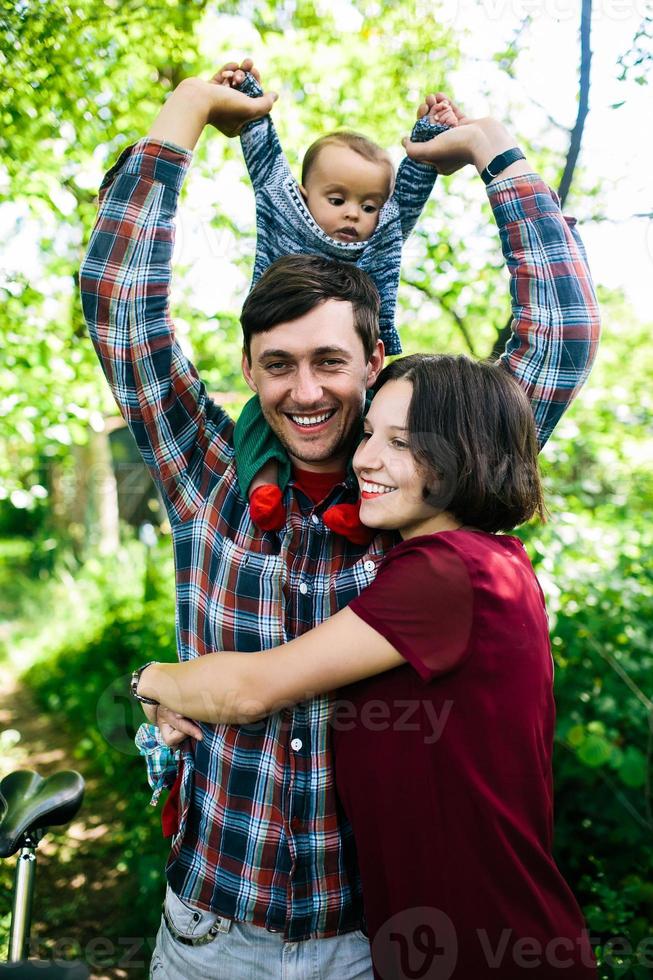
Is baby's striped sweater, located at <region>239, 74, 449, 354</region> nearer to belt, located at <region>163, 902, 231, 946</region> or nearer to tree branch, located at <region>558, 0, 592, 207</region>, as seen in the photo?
tree branch, located at <region>558, 0, 592, 207</region>

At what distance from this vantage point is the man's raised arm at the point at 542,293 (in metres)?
1.73

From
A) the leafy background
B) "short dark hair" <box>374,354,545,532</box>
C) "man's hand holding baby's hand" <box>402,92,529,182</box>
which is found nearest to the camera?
"short dark hair" <box>374,354,545,532</box>

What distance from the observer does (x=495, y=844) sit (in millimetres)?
1337

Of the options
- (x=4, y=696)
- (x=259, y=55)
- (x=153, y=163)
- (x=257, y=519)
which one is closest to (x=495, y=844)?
(x=257, y=519)

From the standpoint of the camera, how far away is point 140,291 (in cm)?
158

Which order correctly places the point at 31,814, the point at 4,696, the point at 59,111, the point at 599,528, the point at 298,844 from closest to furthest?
the point at 298,844
the point at 31,814
the point at 59,111
the point at 599,528
the point at 4,696

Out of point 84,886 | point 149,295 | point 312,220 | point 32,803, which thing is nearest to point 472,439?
point 149,295

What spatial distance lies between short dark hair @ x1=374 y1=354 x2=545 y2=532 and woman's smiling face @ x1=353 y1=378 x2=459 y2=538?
17 mm

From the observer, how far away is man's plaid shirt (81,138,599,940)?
1.54m

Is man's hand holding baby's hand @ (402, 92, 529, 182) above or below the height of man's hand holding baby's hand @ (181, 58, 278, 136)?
below

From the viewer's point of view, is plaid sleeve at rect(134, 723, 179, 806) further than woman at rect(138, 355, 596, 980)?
Yes

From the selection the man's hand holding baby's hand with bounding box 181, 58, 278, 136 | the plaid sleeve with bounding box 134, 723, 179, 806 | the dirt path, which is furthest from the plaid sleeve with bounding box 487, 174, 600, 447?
the dirt path

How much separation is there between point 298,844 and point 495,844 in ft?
1.32

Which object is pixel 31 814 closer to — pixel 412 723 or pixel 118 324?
pixel 412 723
